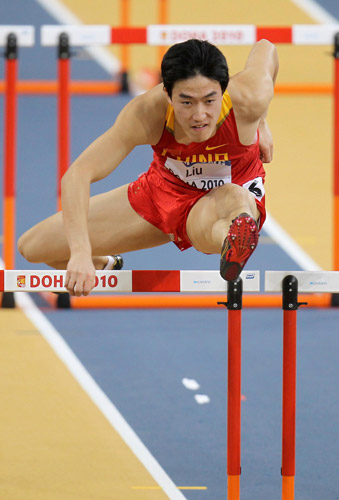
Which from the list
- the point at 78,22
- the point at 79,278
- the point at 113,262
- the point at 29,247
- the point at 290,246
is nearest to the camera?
the point at 79,278

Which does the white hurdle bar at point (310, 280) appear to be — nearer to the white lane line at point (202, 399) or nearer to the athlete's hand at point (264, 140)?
the athlete's hand at point (264, 140)

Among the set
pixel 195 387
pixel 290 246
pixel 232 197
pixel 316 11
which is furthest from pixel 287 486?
pixel 316 11

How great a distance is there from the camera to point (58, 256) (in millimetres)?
5078

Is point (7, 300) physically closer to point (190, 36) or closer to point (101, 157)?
point (190, 36)

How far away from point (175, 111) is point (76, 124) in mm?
7094

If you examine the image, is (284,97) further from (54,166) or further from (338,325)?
(338,325)

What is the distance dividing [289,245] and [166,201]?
393 centimetres

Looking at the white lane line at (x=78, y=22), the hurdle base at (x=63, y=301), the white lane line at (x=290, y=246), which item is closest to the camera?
the hurdle base at (x=63, y=301)

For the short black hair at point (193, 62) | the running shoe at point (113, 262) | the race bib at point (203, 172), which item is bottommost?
the running shoe at point (113, 262)

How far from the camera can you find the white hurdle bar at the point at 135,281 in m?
4.25

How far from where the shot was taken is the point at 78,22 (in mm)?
13336

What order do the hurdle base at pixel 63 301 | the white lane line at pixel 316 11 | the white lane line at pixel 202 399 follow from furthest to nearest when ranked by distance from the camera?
the white lane line at pixel 316 11 → the hurdle base at pixel 63 301 → the white lane line at pixel 202 399

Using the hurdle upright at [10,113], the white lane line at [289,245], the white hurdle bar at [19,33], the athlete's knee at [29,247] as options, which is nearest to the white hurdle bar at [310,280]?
the athlete's knee at [29,247]

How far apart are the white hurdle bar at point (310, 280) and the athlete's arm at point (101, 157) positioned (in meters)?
0.72
